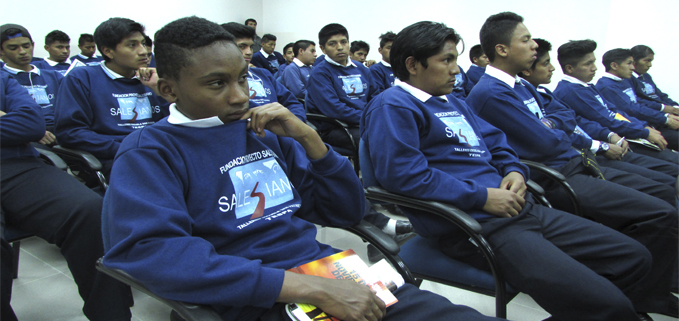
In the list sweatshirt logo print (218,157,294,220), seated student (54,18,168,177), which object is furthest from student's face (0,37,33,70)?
sweatshirt logo print (218,157,294,220)

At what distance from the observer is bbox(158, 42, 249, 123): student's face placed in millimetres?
926

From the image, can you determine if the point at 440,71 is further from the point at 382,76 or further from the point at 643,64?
the point at 643,64

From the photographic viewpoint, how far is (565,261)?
120 cm

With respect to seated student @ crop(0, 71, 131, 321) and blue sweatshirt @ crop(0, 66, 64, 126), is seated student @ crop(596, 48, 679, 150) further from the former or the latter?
blue sweatshirt @ crop(0, 66, 64, 126)

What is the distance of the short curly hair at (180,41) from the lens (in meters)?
0.93

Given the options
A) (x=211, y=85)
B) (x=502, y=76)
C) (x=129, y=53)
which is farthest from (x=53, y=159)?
(x=502, y=76)

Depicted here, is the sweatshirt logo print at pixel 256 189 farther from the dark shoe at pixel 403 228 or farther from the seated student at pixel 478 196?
the dark shoe at pixel 403 228

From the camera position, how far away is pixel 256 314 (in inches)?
34.9

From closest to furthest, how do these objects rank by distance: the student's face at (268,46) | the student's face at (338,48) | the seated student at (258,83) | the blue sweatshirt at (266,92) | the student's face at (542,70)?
the student's face at (542,70) < the seated student at (258,83) < the blue sweatshirt at (266,92) < the student's face at (338,48) < the student's face at (268,46)

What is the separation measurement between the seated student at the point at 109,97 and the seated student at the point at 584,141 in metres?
2.24

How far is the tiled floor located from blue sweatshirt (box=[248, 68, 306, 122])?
146cm

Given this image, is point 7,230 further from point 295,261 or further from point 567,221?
point 567,221

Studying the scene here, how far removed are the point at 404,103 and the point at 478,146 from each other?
0.37 metres

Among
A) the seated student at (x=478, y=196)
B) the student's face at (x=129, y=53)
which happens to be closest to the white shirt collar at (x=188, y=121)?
the seated student at (x=478, y=196)
